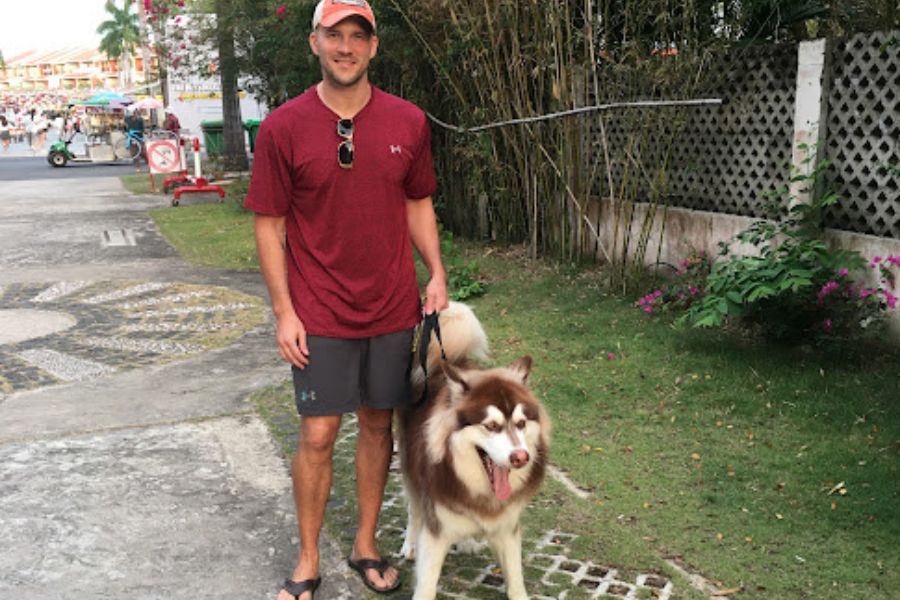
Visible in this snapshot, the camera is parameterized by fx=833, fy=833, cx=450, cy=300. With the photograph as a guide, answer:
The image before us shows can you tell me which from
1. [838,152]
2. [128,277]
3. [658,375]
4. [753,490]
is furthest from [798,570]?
[128,277]

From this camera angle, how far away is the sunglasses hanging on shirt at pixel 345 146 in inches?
107

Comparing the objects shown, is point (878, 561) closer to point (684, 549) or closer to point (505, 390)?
point (684, 549)

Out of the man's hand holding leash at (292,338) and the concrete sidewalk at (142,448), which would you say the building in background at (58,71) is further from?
the man's hand holding leash at (292,338)

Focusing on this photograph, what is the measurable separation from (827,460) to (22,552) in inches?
142

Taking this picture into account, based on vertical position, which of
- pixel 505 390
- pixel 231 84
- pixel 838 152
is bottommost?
pixel 505 390

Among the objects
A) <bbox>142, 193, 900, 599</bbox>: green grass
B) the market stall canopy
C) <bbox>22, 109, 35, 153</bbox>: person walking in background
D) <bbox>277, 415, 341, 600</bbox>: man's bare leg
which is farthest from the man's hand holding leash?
<bbox>22, 109, 35, 153</bbox>: person walking in background

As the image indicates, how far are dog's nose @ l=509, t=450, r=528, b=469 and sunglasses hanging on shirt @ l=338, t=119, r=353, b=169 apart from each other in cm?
107

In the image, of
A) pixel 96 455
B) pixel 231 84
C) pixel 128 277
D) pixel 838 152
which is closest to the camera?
pixel 96 455

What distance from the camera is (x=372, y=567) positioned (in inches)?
123

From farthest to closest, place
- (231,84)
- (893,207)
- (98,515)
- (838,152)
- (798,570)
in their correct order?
(231,84)
(838,152)
(893,207)
(98,515)
(798,570)

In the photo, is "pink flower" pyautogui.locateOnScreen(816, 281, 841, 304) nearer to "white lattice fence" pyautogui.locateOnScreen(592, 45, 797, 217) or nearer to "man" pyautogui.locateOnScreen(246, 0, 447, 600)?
"white lattice fence" pyautogui.locateOnScreen(592, 45, 797, 217)

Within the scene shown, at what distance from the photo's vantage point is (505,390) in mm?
2654

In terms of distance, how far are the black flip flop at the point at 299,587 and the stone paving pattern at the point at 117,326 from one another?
3.32m

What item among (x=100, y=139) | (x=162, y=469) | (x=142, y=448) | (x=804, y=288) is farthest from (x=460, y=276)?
(x=100, y=139)
